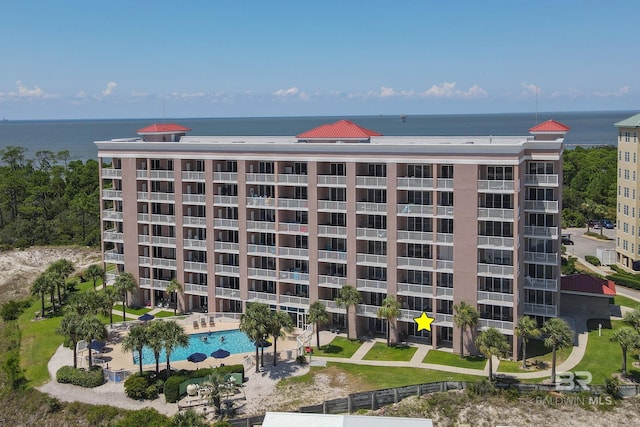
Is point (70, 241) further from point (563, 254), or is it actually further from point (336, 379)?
point (563, 254)

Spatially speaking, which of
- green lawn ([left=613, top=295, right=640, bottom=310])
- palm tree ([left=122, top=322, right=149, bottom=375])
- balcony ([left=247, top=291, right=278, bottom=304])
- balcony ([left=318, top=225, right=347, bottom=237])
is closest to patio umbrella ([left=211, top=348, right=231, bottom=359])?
palm tree ([left=122, top=322, right=149, bottom=375])

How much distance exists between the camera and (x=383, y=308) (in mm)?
57750

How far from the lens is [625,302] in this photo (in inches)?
2741

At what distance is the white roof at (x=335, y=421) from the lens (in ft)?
119

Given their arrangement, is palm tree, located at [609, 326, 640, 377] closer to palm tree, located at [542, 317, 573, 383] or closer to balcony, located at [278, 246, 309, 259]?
palm tree, located at [542, 317, 573, 383]

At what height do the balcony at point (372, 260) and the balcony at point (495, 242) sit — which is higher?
the balcony at point (495, 242)

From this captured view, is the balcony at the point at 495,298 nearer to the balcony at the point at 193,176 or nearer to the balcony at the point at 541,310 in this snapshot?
the balcony at the point at 541,310

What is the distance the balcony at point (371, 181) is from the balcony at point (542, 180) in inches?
522

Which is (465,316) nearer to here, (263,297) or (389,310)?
(389,310)


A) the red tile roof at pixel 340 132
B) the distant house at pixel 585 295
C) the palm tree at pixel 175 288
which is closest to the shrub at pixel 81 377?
the palm tree at pixel 175 288

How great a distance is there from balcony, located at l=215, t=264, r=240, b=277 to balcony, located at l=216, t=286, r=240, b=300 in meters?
1.78

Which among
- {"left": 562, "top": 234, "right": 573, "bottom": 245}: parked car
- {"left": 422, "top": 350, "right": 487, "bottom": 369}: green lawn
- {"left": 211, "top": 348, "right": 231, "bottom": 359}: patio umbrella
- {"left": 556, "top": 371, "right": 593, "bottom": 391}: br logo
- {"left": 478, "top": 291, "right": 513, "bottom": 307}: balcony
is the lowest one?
{"left": 422, "top": 350, "right": 487, "bottom": 369}: green lawn

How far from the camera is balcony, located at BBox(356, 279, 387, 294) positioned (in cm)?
5990

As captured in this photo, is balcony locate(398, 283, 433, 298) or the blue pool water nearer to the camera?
the blue pool water
